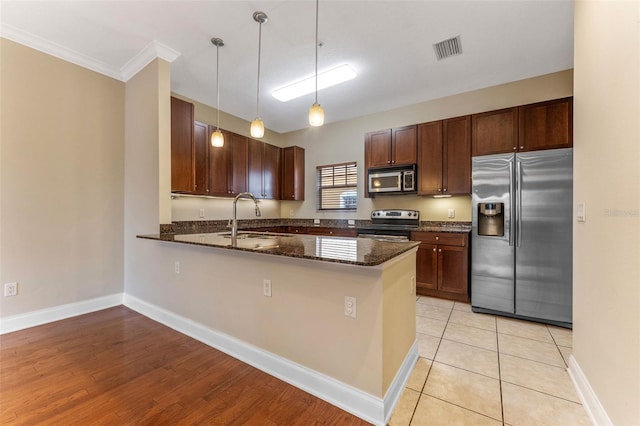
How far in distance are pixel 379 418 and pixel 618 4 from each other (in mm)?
2448

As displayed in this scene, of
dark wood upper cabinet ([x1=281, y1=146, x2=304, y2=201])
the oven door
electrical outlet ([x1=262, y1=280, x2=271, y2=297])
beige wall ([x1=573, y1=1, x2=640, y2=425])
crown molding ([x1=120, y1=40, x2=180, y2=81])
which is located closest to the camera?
beige wall ([x1=573, y1=1, x2=640, y2=425])

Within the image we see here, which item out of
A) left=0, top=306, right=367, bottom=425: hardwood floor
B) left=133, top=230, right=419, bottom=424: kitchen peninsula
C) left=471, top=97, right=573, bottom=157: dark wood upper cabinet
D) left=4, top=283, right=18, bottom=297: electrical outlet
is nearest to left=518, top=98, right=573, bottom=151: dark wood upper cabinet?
left=471, top=97, right=573, bottom=157: dark wood upper cabinet

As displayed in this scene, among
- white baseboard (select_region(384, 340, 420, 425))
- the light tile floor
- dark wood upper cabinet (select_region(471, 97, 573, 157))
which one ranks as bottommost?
the light tile floor

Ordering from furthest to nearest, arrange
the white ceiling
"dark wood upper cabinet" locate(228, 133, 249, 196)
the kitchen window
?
the kitchen window < "dark wood upper cabinet" locate(228, 133, 249, 196) < the white ceiling

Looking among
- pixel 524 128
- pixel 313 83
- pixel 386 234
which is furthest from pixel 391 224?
pixel 313 83

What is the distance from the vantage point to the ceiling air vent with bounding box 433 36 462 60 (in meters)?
2.73

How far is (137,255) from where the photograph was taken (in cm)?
314

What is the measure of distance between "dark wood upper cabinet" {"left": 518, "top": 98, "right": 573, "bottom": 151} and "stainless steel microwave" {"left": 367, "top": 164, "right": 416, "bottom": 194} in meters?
1.37

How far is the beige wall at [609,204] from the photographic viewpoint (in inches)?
45.0

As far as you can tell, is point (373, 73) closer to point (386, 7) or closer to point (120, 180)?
point (386, 7)

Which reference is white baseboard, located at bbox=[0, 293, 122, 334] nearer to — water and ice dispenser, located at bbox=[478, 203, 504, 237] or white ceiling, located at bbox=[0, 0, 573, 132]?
white ceiling, located at bbox=[0, 0, 573, 132]

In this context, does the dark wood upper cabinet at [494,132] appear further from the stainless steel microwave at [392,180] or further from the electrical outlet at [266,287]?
the electrical outlet at [266,287]

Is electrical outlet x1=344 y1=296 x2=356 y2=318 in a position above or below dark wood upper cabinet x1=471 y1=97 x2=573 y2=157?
below

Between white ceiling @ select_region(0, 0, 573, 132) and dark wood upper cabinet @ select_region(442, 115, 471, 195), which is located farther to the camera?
dark wood upper cabinet @ select_region(442, 115, 471, 195)
